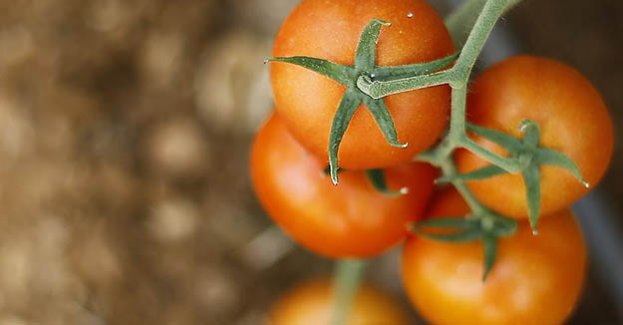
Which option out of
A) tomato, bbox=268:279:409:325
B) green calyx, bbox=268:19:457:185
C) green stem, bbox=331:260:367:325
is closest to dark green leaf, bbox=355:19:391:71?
green calyx, bbox=268:19:457:185

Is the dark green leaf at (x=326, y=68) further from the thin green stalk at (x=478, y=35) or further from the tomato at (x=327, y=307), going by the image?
the tomato at (x=327, y=307)

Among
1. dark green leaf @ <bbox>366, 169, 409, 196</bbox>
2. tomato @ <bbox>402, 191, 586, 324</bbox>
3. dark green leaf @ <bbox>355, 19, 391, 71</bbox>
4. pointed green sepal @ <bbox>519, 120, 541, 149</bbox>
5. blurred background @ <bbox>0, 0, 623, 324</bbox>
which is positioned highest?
blurred background @ <bbox>0, 0, 623, 324</bbox>

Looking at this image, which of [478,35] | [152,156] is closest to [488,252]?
[478,35]

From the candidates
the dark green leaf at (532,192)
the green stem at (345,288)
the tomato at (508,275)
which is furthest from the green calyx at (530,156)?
the green stem at (345,288)

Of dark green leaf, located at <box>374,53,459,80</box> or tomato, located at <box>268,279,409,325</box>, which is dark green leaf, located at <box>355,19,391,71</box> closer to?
dark green leaf, located at <box>374,53,459,80</box>

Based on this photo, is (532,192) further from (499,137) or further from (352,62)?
(352,62)
